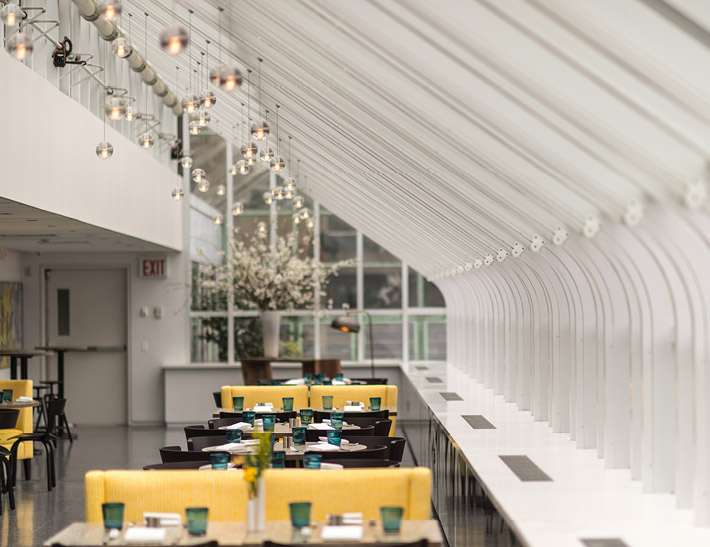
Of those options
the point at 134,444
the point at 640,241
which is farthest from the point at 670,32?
the point at 134,444

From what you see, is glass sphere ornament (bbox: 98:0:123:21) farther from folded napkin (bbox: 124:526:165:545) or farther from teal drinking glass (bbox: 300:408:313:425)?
teal drinking glass (bbox: 300:408:313:425)

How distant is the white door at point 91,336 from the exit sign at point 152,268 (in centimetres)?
50

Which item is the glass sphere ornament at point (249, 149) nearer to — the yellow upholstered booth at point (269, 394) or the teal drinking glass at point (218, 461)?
the teal drinking glass at point (218, 461)

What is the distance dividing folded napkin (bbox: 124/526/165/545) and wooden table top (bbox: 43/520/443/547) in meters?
0.03

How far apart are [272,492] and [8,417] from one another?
5.82 meters

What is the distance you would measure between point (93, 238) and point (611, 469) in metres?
8.89

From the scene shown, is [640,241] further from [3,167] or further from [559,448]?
[3,167]

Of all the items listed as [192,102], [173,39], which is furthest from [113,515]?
[192,102]

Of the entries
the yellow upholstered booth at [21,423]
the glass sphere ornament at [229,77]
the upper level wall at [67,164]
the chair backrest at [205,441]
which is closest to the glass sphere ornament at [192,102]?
the glass sphere ornament at [229,77]

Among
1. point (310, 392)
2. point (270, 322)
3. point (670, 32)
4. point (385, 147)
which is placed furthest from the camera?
point (270, 322)

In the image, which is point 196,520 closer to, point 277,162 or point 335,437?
point 335,437

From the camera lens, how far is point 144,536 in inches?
167

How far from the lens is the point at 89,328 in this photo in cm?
1591

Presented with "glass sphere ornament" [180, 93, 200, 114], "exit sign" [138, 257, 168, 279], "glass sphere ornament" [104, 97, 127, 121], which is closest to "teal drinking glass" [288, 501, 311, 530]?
"glass sphere ornament" [104, 97, 127, 121]
